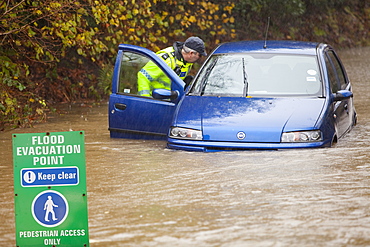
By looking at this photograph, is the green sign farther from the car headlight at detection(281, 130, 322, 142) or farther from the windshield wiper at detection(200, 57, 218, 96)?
the windshield wiper at detection(200, 57, 218, 96)

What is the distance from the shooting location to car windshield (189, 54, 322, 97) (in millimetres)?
9359

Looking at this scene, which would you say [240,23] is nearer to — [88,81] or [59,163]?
[88,81]

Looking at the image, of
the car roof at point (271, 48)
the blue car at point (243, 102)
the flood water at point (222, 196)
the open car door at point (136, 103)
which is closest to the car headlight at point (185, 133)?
the blue car at point (243, 102)

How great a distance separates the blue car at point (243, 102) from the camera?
8523 millimetres

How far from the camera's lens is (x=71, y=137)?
5.14 meters

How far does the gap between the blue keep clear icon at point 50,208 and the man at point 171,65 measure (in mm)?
4737

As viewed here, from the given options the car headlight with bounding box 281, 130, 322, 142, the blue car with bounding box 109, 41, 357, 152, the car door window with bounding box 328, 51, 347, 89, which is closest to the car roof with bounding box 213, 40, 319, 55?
the blue car with bounding box 109, 41, 357, 152

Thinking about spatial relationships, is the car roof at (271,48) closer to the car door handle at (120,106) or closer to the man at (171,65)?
the man at (171,65)

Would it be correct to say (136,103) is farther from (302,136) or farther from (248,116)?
(302,136)

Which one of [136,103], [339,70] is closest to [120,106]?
[136,103]

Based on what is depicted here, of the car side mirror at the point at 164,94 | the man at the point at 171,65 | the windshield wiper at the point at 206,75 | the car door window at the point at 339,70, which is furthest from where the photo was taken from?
the car door window at the point at 339,70

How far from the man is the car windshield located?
0.43 metres

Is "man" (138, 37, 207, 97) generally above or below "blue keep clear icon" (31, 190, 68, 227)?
above

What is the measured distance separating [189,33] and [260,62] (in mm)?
11900
